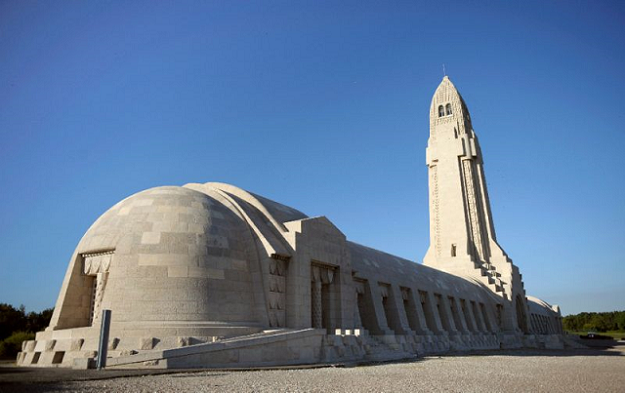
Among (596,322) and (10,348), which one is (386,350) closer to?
(10,348)

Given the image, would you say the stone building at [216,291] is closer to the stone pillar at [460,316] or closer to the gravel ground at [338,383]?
the gravel ground at [338,383]

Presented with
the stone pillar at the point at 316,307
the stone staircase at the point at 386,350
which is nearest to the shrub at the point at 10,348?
the stone pillar at the point at 316,307

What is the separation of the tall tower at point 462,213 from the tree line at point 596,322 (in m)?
71.5

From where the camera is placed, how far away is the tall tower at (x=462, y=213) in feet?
175

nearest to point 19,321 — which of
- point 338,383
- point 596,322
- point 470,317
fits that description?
point 338,383

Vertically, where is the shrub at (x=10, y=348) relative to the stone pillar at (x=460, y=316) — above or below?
below

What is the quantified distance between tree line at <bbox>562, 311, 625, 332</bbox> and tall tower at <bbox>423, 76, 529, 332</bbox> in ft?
235

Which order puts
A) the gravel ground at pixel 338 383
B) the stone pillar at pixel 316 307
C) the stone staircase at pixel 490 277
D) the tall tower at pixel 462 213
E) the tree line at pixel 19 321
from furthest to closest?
the tall tower at pixel 462 213 < the stone staircase at pixel 490 277 < the tree line at pixel 19 321 < the stone pillar at pixel 316 307 < the gravel ground at pixel 338 383

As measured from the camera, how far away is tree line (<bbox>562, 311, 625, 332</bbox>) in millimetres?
108812

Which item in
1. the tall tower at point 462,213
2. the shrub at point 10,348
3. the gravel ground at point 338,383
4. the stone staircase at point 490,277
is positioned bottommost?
the gravel ground at point 338,383

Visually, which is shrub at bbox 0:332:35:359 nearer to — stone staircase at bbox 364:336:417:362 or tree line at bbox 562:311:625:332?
stone staircase at bbox 364:336:417:362

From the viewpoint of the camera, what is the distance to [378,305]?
2875 cm

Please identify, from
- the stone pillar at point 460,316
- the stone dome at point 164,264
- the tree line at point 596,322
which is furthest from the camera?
the tree line at point 596,322

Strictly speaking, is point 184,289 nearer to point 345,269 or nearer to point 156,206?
point 156,206
